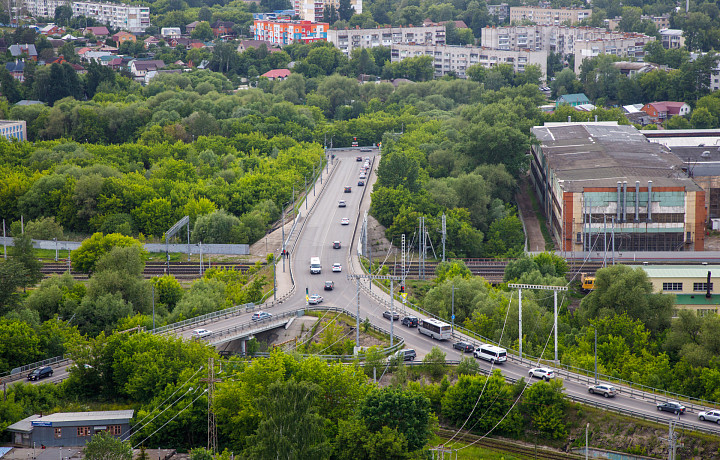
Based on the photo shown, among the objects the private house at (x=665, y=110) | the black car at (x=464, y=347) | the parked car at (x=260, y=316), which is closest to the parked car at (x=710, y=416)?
the black car at (x=464, y=347)

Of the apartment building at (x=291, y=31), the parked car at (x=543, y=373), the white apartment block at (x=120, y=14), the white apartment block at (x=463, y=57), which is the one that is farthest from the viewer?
the white apartment block at (x=120, y=14)

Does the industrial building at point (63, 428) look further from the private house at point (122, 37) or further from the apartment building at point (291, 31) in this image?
the apartment building at point (291, 31)

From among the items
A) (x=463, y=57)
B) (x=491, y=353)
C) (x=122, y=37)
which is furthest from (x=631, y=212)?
(x=122, y=37)

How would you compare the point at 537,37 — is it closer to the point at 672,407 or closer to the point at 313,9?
the point at 313,9

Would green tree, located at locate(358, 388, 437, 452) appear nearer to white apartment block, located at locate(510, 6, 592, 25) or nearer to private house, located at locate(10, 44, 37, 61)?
private house, located at locate(10, 44, 37, 61)

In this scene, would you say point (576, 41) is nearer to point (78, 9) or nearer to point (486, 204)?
point (486, 204)

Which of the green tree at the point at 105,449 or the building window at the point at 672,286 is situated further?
the building window at the point at 672,286
